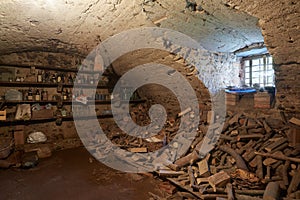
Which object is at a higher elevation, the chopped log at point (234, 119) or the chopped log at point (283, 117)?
the chopped log at point (283, 117)

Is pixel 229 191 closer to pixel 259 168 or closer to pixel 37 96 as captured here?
pixel 259 168

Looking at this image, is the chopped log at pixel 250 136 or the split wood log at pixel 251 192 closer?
the split wood log at pixel 251 192

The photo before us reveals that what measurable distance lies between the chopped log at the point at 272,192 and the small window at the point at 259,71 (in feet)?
6.94

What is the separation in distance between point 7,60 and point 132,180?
3.75 m

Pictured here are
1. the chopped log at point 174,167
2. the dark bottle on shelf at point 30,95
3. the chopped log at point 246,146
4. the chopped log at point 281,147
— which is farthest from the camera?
the dark bottle on shelf at point 30,95

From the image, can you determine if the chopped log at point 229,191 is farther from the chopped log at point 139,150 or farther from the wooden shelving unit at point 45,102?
the wooden shelving unit at point 45,102

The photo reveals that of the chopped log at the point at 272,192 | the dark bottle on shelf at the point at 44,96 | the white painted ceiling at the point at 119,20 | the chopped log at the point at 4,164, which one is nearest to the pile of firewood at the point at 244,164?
the chopped log at the point at 272,192

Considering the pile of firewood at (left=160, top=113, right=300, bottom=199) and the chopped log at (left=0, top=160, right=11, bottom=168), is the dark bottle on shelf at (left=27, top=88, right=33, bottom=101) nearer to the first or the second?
the chopped log at (left=0, top=160, right=11, bottom=168)

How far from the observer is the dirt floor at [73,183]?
8.13 ft

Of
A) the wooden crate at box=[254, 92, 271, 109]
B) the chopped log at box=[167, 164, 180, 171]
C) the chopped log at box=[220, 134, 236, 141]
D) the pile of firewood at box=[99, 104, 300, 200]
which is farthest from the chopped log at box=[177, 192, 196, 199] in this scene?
the wooden crate at box=[254, 92, 271, 109]

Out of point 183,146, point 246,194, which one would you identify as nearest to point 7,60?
point 183,146

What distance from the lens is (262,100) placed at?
3154 mm

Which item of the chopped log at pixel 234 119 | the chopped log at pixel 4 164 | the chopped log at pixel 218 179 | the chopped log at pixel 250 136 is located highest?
the chopped log at pixel 234 119

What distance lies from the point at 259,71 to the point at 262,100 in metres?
0.94
